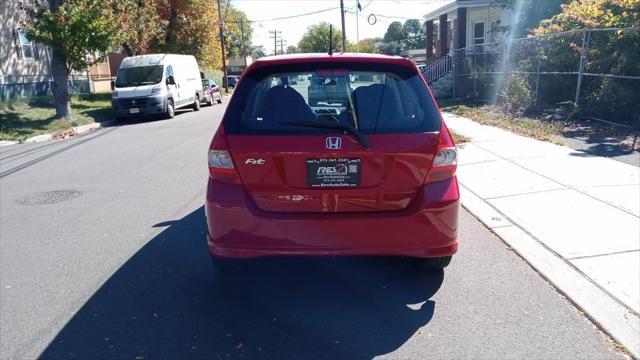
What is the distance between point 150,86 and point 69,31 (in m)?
3.31

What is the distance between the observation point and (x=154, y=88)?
18828 millimetres

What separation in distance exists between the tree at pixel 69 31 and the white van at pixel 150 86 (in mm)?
1744

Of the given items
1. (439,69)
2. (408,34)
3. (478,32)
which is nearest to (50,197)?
(439,69)

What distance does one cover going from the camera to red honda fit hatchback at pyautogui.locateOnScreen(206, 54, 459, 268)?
3.52 metres

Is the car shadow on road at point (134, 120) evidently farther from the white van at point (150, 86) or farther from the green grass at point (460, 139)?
the green grass at point (460, 139)

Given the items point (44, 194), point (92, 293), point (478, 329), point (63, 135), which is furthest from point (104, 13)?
point (478, 329)

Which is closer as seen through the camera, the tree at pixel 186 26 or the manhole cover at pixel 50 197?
the manhole cover at pixel 50 197

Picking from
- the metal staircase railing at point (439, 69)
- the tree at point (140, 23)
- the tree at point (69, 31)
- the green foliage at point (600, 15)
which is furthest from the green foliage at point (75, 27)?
the metal staircase railing at point (439, 69)

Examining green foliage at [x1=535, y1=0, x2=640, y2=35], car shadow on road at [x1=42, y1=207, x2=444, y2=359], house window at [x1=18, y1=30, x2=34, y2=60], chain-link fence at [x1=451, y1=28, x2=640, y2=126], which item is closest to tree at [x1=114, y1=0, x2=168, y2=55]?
house window at [x1=18, y1=30, x2=34, y2=60]

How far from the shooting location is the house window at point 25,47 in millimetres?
24955

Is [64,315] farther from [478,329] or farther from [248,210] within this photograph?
[478,329]

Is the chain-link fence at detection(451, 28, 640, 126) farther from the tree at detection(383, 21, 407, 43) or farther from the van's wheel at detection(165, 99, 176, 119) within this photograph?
the tree at detection(383, 21, 407, 43)

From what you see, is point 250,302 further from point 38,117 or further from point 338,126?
point 38,117

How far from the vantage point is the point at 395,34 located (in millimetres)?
113375
